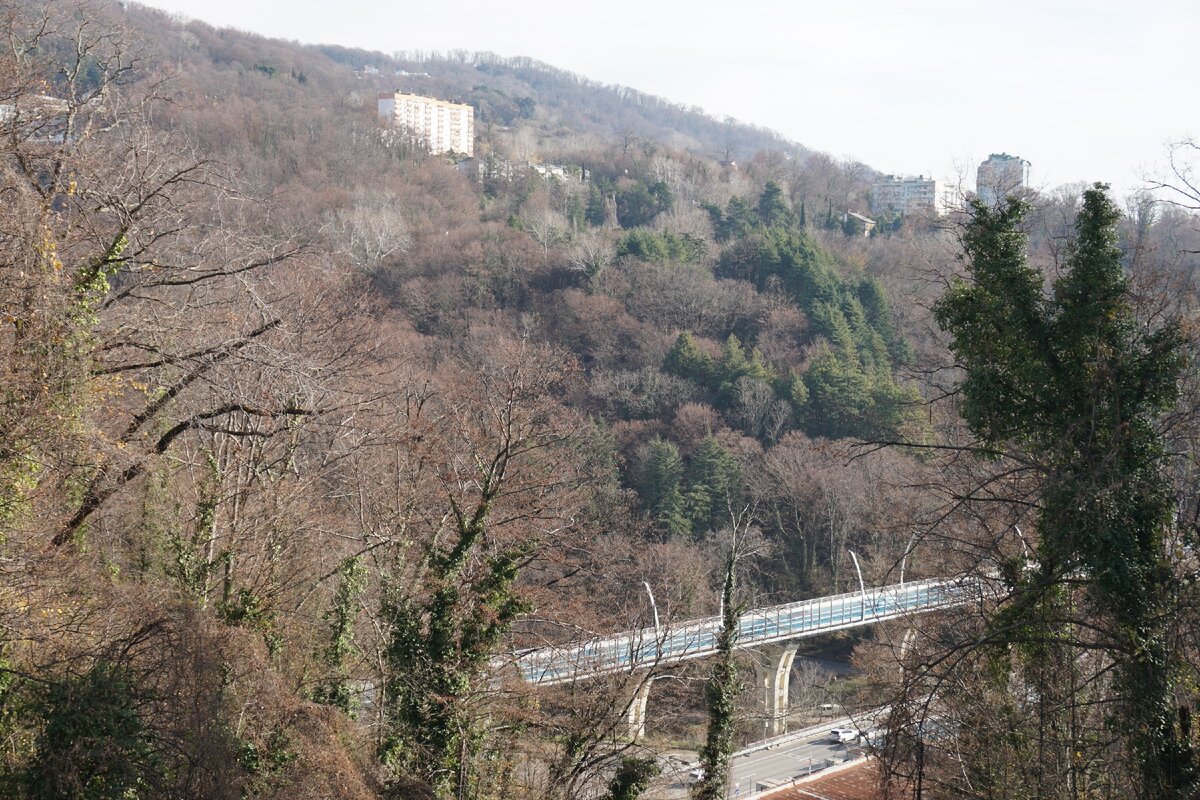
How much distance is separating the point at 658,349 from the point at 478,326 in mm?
7499


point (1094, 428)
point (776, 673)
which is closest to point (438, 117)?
point (776, 673)

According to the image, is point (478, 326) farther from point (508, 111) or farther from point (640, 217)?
point (508, 111)

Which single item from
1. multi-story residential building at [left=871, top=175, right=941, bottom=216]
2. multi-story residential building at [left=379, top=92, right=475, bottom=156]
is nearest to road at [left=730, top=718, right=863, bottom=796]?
multi-story residential building at [left=871, top=175, right=941, bottom=216]

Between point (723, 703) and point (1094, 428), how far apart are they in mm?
6167

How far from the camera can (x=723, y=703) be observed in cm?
1066

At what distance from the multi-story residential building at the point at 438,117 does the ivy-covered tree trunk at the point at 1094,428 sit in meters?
91.0

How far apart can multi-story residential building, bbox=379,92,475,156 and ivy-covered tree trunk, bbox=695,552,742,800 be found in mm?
87854

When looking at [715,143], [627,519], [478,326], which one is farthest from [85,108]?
[715,143]

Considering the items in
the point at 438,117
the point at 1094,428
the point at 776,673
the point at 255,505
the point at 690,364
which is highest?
the point at 438,117

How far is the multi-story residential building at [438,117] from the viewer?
9738cm

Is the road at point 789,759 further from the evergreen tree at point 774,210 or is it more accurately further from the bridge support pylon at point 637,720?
the evergreen tree at point 774,210

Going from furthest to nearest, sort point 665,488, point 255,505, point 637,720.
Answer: point 665,488 < point 255,505 < point 637,720

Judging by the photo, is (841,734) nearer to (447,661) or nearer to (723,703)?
(723,703)

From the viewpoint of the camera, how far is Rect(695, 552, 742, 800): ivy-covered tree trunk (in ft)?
34.2
